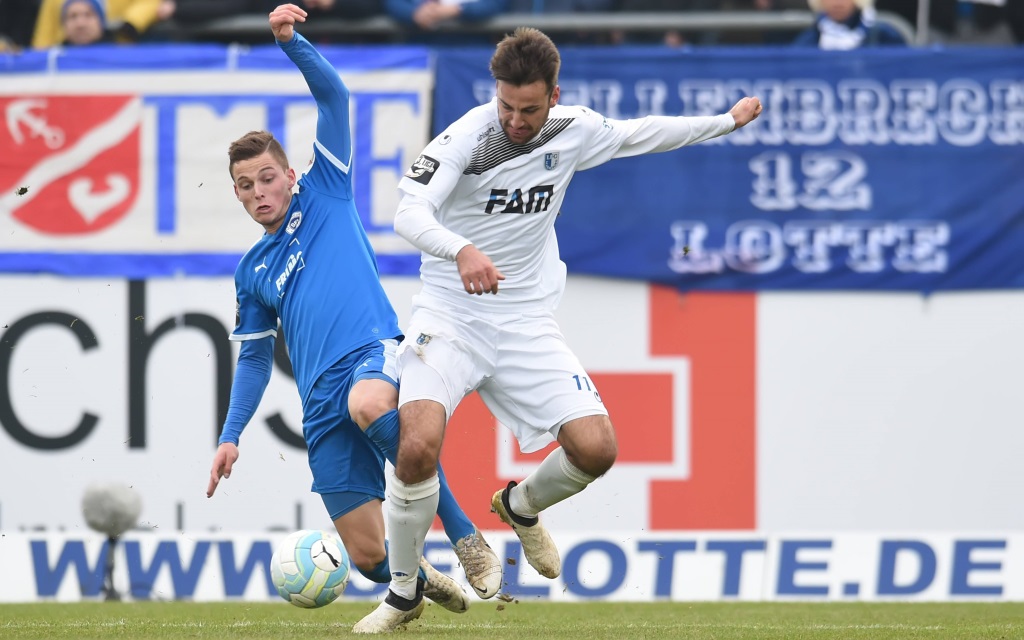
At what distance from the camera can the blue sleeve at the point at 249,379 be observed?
759 cm

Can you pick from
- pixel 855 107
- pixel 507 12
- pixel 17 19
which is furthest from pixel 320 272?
pixel 17 19

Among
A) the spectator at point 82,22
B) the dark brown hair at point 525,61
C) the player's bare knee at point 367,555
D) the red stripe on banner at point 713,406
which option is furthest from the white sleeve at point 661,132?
the spectator at point 82,22

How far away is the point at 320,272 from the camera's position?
7410 millimetres

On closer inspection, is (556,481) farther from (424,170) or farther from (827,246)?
(827,246)

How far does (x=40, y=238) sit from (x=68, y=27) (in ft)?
5.35

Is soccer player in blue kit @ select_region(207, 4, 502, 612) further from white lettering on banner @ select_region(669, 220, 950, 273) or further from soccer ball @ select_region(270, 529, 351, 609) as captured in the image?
white lettering on banner @ select_region(669, 220, 950, 273)

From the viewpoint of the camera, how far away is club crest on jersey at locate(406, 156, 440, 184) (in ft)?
22.5

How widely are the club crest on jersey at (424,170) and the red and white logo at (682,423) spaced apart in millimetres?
4204

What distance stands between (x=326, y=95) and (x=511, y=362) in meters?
1.47

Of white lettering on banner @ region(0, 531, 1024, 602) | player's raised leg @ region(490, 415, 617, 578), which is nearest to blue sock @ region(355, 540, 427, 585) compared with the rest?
player's raised leg @ region(490, 415, 617, 578)

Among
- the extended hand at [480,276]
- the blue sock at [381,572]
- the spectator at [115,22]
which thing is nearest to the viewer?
the extended hand at [480,276]

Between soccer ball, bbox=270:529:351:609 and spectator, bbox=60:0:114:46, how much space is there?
5.56 m

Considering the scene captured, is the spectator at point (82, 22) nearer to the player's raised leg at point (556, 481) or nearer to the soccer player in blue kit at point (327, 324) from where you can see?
the soccer player in blue kit at point (327, 324)

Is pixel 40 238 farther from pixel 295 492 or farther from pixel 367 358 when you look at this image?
pixel 367 358
